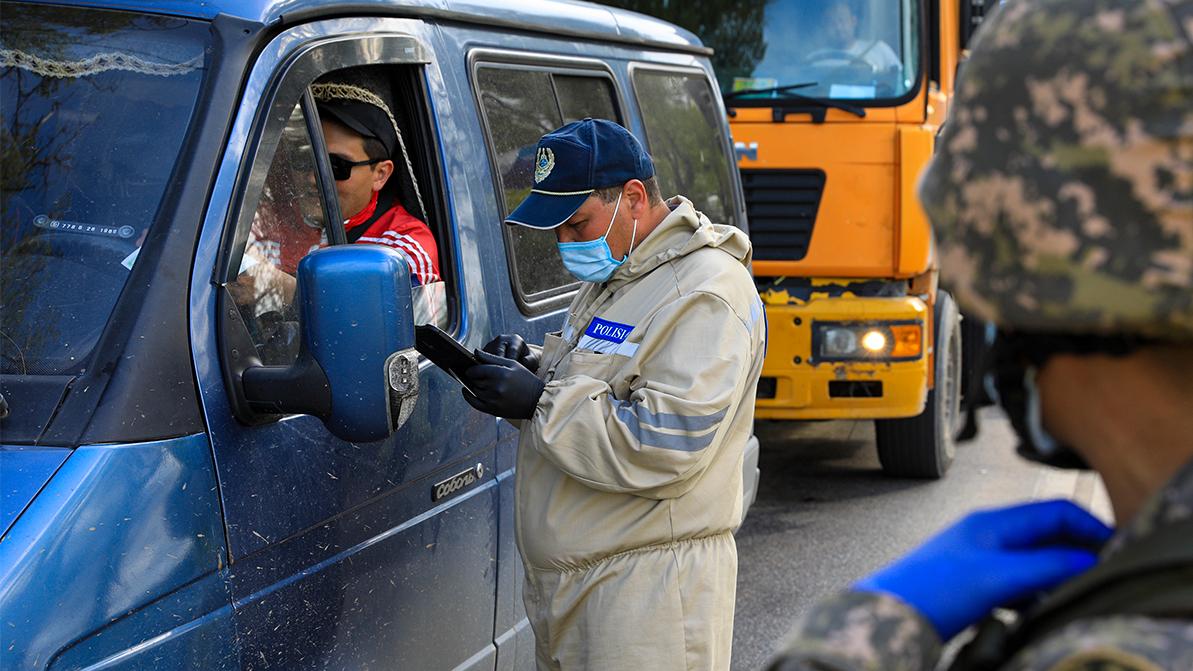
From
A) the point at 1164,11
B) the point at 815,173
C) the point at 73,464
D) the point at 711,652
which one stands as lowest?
the point at 815,173

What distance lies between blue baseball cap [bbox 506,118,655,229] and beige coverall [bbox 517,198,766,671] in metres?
0.16

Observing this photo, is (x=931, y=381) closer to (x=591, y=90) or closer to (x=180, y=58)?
Result: (x=591, y=90)

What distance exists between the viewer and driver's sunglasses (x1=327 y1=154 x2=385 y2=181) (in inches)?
122

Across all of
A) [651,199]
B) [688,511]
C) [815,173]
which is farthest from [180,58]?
[815,173]

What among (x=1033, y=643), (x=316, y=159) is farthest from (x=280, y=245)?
(x=1033, y=643)

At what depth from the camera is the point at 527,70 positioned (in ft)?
12.0

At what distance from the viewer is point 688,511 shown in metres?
2.64

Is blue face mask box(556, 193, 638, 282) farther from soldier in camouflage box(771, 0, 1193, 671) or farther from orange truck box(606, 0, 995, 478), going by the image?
orange truck box(606, 0, 995, 478)

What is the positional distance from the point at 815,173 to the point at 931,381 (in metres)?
1.28

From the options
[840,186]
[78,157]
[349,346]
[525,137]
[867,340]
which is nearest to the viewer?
[349,346]

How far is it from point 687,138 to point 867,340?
7.15 ft

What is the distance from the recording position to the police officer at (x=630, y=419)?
2.50 metres

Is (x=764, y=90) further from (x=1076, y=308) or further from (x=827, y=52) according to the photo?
(x=1076, y=308)

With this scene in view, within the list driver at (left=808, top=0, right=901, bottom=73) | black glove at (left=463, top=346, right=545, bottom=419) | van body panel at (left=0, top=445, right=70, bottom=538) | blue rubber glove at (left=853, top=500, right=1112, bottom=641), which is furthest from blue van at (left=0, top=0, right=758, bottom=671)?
driver at (left=808, top=0, right=901, bottom=73)
